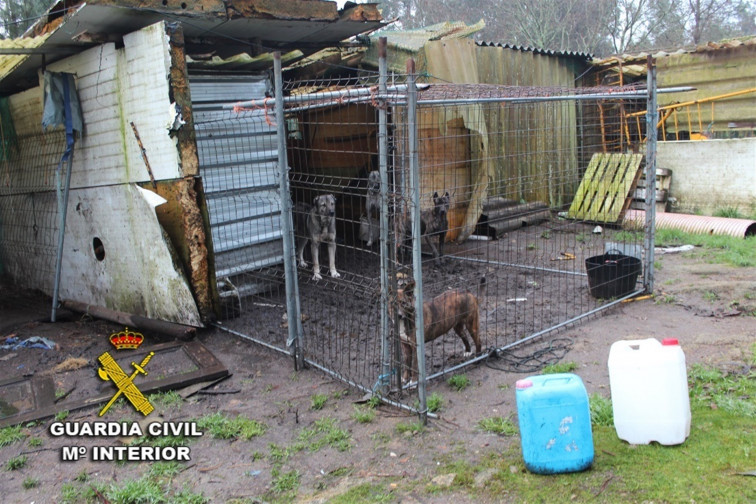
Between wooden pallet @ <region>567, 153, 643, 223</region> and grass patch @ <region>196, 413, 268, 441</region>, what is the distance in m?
8.34

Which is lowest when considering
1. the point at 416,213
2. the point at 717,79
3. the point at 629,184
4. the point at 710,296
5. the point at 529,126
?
the point at 710,296

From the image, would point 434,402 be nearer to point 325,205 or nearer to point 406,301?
point 406,301

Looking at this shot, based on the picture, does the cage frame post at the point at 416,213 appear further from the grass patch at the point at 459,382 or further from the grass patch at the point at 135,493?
the grass patch at the point at 135,493

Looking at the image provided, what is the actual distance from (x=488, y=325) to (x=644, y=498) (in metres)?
3.26

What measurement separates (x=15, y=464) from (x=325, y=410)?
2.10 metres

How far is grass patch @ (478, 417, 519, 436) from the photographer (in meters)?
3.99

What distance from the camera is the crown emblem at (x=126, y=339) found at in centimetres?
628

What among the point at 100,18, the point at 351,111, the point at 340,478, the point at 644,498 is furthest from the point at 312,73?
the point at 644,498

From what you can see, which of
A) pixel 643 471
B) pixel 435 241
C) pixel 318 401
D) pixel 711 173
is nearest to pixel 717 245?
pixel 711 173

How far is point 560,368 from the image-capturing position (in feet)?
16.3

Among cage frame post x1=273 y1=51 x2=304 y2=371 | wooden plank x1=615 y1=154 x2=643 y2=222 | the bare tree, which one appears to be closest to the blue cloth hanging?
cage frame post x1=273 y1=51 x2=304 y2=371

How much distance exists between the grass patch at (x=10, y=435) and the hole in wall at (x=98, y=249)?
10.8 ft

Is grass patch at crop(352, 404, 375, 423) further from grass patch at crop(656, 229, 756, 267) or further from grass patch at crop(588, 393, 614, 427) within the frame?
grass patch at crop(656, 229, 756, 267)

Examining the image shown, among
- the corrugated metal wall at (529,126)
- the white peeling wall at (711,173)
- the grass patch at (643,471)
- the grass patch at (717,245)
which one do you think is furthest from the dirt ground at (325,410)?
the corrugated metal wall at (529,126)
